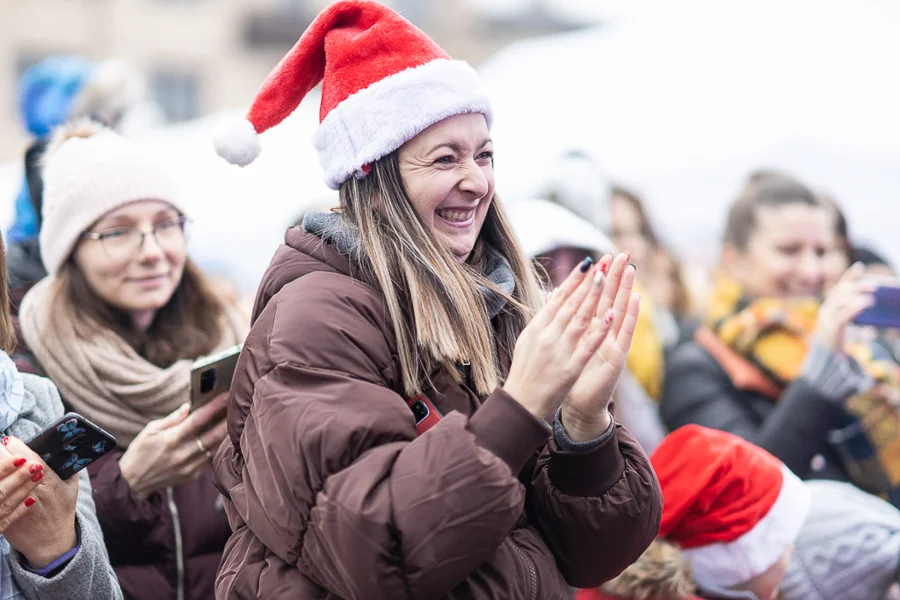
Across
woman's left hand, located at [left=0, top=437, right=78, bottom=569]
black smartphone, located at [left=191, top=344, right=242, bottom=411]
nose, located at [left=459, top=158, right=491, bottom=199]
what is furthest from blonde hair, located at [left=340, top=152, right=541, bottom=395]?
woman's left hand, located at [left=0, top=437, right=78, bottom=569]

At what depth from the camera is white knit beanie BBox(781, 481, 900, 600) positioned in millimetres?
2715

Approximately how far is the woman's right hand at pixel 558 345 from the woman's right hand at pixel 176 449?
1.07 metres

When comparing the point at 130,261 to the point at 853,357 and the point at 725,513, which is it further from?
the point at 853,357

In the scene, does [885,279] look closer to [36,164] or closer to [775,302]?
[775,302]

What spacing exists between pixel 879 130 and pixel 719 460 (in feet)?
13.0

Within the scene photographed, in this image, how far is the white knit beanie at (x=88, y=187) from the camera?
289cm

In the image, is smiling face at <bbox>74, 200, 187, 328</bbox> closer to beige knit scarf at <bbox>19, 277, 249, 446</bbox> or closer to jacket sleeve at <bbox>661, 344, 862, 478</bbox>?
beige knit scarf at <bbox>19, 277, 249, 446</bbox>

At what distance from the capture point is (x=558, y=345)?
5.59 feet

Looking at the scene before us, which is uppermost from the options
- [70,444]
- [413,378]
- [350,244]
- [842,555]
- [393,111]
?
[393,111]

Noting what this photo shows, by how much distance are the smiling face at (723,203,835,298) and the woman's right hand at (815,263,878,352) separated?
61cm

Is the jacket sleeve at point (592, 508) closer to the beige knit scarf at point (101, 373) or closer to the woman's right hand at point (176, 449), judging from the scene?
the woman's right hand at point (176, 449)

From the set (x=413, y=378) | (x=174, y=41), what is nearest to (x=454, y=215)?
(x=413, y=378)

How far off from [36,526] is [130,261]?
3.55 feet

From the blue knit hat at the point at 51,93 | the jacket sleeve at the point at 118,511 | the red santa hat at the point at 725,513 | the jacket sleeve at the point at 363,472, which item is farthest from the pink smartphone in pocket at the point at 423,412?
the blue knit hat at the point at 51,93
